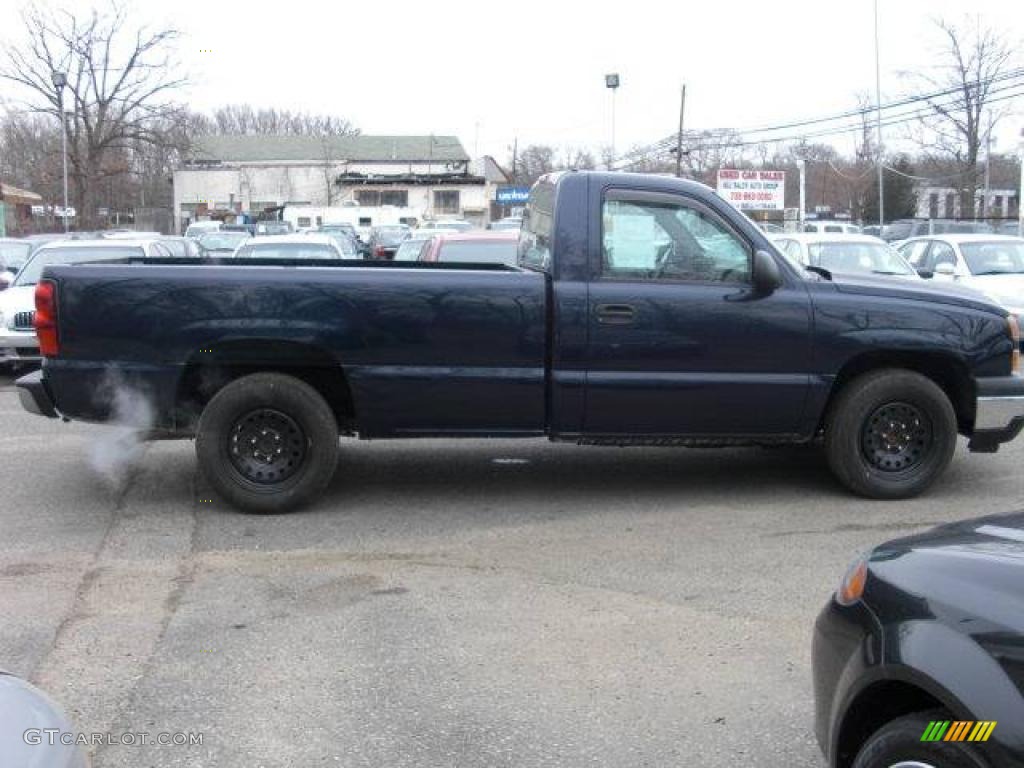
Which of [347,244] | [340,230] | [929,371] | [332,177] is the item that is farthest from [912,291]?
[332,177]

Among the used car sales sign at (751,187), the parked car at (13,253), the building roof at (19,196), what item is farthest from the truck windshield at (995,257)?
the building roof at (19,196)

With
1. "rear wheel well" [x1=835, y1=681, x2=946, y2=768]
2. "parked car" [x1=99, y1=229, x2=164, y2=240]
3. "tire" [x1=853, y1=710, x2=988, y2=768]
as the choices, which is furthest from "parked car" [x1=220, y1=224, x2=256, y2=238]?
"tire" [x1=853, y1=710, x2=988, y2=768]

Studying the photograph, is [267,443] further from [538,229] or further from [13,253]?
[13,253]

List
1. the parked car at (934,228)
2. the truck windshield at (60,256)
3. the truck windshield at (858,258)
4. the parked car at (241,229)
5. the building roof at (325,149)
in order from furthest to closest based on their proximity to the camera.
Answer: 1. the building roof at (325,149)
2. the parked car at (241,229)
3. the parked car at (934,228)
4. the truck windshield at (858,258)
5. the truck windshield at (60,256)

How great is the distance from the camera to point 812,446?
809cm

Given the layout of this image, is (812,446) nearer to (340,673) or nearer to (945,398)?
(945,398)

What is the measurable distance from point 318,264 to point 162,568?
2.28 meters

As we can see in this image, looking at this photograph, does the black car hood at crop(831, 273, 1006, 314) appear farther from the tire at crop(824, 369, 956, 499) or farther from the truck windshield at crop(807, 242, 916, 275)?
the truck windshield at crop(807, 242, 916, 275)

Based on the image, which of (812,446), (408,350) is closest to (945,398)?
(812,446)

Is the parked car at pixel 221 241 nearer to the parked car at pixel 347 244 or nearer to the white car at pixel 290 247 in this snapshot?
the parked car at pixel 347 244

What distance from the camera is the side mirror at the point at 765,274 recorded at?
611 centimetres

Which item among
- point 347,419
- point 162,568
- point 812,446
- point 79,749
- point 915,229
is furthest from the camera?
point 915,229

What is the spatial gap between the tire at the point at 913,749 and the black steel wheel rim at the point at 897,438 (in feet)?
14.0

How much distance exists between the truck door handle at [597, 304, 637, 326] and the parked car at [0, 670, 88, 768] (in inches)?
166
